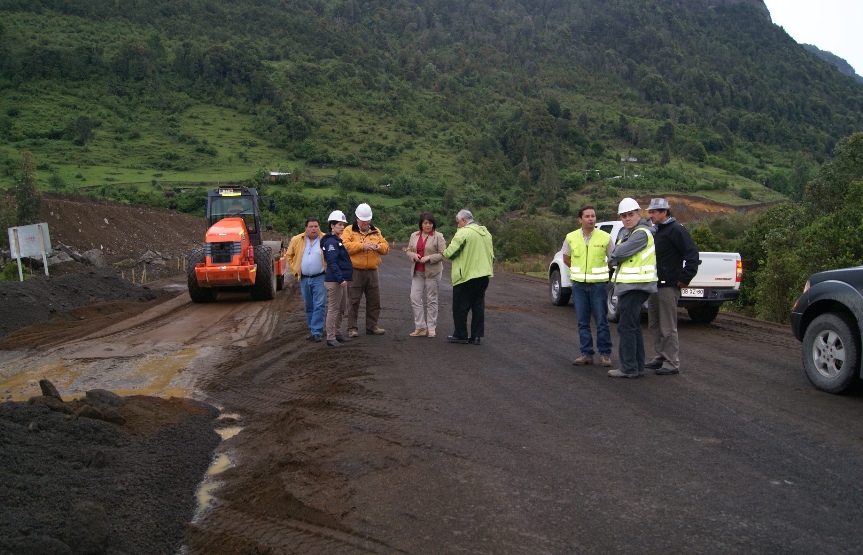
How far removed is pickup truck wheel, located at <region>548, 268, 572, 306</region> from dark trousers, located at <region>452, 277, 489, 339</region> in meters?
6.62

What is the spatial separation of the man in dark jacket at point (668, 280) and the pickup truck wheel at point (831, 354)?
1449 mm

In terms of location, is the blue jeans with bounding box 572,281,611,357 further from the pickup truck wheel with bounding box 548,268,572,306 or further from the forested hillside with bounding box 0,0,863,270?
the forested hillside with bounding box 0,0,863,270

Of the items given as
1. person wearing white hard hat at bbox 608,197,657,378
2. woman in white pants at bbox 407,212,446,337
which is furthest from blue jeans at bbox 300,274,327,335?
person wearing white hard hat at bbox 608,197,657,378

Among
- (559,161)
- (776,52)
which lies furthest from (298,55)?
(776,52)

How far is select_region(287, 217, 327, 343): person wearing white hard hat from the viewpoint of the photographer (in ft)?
38.7

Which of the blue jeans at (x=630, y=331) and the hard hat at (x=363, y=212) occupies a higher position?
the hard hat at (x=363, y=212)

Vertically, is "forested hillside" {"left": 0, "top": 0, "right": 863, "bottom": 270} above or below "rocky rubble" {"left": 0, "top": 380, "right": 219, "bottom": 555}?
above

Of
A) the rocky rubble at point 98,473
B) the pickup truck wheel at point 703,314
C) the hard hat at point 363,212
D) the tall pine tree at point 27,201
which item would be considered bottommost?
the pickup truck wheel at point 703,314

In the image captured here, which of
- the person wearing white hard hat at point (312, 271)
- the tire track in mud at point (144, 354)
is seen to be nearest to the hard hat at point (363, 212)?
the person wearing white hard hat at point (312, 271)

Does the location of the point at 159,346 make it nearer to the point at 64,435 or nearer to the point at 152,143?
the point at 64,435

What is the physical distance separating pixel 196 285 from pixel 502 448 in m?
13.9

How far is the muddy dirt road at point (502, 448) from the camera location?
15.1 ft

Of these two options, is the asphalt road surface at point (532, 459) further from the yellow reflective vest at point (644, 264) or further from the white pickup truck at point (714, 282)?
the white pickup truck at point (714, 282)

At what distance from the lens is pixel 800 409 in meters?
7.44
